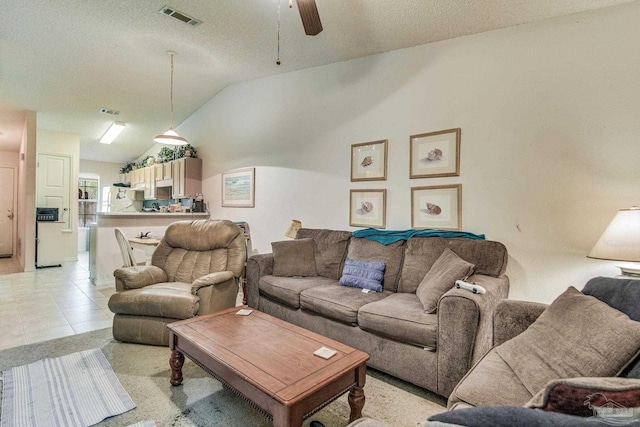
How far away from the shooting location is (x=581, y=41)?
2.26 metres

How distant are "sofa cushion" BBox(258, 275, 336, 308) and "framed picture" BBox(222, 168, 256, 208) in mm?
1997

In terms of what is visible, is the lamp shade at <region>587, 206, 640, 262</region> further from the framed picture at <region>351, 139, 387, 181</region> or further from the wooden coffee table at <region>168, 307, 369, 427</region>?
the framed picture at <region>351, 139, 387, 181</region>

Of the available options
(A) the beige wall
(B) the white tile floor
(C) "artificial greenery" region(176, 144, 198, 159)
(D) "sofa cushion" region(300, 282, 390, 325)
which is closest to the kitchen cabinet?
(C) "artificial greenery" region(176, 144, 198, 159)

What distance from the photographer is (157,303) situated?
2.57 m

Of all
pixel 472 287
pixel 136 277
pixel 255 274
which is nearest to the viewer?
pixel 472 287

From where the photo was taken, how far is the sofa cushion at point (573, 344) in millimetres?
1087

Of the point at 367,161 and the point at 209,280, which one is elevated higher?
the point at 367,161

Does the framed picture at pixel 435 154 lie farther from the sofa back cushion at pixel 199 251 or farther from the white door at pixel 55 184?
the white door at pixel 55 184

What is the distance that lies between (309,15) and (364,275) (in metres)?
2.08

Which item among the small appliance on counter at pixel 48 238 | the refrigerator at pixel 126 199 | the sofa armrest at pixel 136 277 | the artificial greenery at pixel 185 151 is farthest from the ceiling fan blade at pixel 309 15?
the refrigerator at pixel 126 199

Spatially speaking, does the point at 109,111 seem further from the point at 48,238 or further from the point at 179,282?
the point at 179,282

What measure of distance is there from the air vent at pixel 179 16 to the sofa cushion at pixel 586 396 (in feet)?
12.5

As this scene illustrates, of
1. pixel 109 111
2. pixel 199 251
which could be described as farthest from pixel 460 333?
pixel 109 111

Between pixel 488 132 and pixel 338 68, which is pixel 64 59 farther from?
pixel 488 132
